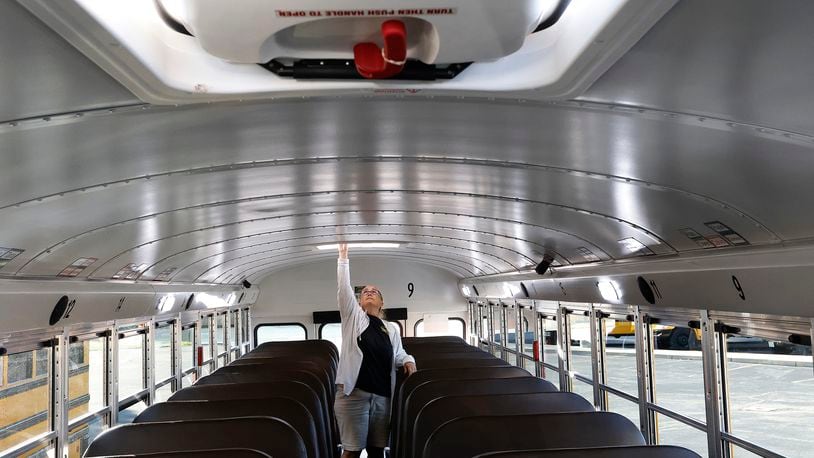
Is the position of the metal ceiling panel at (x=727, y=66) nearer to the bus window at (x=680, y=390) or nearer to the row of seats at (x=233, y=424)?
the row of seats at (x=233, y=424)

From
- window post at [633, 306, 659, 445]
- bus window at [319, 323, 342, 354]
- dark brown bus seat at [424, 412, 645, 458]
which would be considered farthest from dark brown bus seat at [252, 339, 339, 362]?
dark brown bus seat at [424, 412, 645, 458]

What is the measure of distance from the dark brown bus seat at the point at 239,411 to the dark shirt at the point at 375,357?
104 cm

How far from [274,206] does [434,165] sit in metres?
2.17

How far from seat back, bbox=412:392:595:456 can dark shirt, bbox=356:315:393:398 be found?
1.22 meters

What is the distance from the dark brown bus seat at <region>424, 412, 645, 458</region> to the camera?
14.7 ft

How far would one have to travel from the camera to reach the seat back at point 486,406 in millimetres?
5414

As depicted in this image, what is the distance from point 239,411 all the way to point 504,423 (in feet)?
7.21

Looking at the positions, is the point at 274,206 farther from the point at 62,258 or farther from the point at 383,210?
the point at 62,258

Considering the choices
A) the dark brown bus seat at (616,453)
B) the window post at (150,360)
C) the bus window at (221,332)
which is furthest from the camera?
the bus window at (221,332)

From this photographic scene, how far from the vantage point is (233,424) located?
477 centimetres

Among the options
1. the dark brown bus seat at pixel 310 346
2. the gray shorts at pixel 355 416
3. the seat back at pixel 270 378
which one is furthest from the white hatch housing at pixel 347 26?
the dark brown bus seat at pixel 310 346

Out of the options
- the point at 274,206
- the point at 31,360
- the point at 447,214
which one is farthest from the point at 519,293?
the point at 31,360

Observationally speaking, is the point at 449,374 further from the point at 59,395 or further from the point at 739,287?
the point at 59,395

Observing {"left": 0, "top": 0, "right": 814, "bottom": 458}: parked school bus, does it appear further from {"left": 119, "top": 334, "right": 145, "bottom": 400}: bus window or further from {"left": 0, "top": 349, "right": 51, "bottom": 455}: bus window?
{"left": 119, "top": 334, "right": 145, "bottom": 400}: bus window
